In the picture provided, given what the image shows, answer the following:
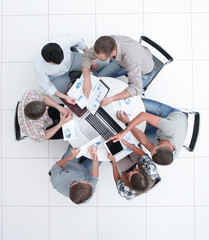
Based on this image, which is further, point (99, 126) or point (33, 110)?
point (99, 126)

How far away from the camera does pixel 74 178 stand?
6.79 ft

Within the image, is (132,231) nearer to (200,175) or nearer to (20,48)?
(200,175)

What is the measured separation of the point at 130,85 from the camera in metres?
2.04

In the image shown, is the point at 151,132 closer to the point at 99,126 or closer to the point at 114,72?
the point at 99,126

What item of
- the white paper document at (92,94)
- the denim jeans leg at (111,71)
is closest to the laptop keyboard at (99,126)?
the white paper document at (92,94)

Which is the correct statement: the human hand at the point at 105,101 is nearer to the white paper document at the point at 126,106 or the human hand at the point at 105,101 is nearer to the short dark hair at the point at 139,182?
the white paper document at the point at 126,106

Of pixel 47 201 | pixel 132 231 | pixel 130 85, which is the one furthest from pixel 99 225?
pixel 130 85

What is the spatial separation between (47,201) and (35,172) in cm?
37

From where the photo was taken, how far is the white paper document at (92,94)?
208 centimetres

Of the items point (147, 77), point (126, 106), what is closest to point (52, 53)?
point (126, 106)

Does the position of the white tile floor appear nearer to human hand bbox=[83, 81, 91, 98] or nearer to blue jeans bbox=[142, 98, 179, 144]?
blue jeans bbox=[142, 98, 179, 144]

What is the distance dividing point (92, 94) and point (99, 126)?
0.97ft

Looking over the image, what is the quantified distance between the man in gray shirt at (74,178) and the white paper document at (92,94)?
1.27 ft

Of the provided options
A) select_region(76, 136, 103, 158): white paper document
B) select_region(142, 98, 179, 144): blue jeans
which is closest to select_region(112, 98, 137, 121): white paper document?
select_region(142, 98, 179, 144): blue jeans
